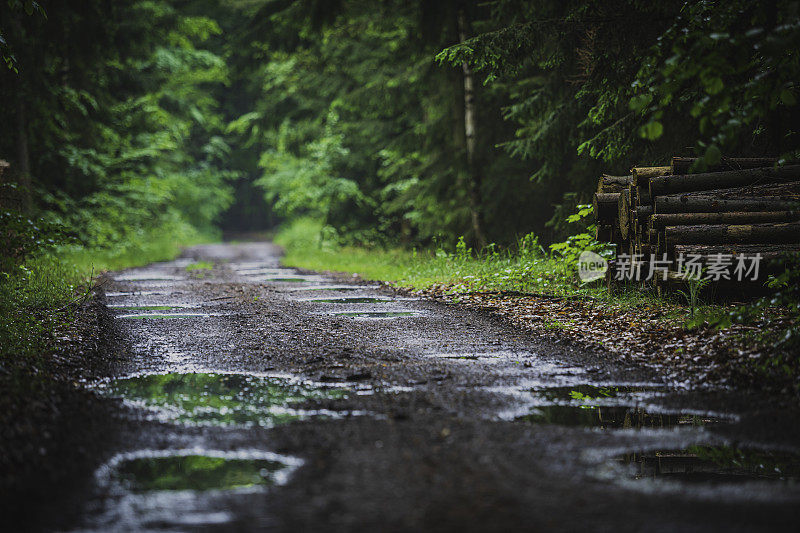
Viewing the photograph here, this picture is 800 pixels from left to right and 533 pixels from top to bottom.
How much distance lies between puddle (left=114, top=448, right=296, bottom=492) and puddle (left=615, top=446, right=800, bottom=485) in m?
2.03

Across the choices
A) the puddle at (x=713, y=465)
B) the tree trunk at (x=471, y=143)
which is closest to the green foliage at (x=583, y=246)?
the tree trunk at (x=471, y=143)

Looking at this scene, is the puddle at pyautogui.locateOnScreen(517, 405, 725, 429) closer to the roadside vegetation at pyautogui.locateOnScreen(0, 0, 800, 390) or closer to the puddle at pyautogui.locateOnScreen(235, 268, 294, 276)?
the roadside vegetation at pyautogui.locateOnScreen(0, 0, 800, 390)

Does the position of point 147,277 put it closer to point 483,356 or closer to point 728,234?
point 483,356

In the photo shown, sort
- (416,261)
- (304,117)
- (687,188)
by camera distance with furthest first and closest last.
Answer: (304,117) < (416,261) < (687,188)

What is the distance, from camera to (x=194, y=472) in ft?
12.1

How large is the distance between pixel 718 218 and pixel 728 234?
0.31 metres

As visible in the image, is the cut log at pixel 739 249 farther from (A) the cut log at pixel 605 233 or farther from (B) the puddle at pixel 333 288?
(B) the puddle at pixel 333 288

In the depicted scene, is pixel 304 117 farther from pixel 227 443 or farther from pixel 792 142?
pixel 227 443

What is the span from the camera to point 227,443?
410 centimetres

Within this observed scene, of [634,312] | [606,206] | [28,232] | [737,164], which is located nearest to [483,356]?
[634,312]

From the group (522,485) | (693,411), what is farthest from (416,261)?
(522,485)

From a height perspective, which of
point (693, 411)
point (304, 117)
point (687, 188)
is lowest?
point (693, 411)

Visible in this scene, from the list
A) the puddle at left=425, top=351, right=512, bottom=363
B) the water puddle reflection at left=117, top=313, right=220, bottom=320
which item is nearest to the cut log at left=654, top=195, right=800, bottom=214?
the puddle at left=425, top=351, right=512, bottom=363

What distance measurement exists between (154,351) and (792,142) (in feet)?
29.0
